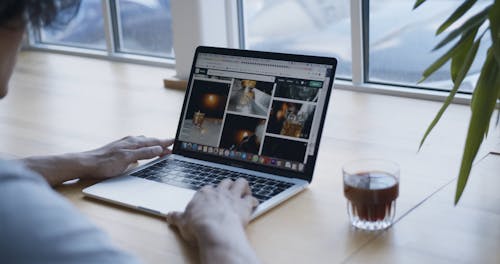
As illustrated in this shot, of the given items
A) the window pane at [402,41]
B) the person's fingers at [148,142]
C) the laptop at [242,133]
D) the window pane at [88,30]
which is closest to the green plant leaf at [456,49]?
the laptop at [242,133]

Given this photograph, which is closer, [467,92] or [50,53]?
[467,92]

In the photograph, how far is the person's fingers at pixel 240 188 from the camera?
4.77ft

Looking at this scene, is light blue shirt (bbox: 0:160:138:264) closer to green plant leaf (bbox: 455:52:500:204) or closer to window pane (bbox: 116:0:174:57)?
green plant leaf (bbox: 455:52:500:204)

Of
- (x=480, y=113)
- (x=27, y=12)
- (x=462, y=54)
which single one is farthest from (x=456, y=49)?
(x=27, y=12)

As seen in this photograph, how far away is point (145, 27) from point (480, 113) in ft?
7.17

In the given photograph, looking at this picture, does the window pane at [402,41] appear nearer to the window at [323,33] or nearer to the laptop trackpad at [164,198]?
the window at [323,33]

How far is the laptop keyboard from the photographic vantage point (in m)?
1.53

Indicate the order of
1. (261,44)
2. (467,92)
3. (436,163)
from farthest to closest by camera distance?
(261,44) < (467,92) < (436,163)

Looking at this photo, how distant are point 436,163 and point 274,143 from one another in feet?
1.18

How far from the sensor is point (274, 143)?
1593mm

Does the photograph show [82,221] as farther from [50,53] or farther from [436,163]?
[50,53]

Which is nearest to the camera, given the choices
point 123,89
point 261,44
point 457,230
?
point 457,230

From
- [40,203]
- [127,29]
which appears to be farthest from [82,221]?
[127,29]

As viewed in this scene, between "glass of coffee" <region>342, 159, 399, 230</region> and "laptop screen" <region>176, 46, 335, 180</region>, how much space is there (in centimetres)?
17
